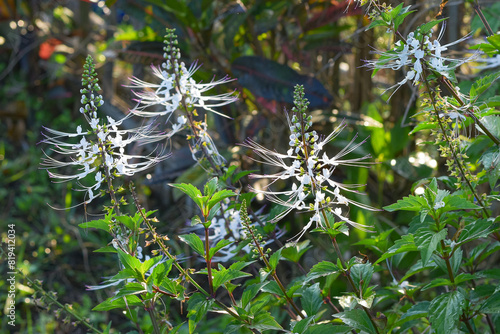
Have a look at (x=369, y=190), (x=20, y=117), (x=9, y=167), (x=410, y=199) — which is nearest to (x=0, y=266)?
(x=9, y=167)

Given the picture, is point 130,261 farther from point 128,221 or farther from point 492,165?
point 492,165

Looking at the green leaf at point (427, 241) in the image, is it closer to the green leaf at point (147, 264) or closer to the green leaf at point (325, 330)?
the green leaf at point (325, 330)

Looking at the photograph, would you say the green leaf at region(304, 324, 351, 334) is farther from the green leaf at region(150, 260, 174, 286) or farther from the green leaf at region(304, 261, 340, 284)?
the green leaf at region(150, 260, 174, 286)

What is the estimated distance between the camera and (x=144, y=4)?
247cm

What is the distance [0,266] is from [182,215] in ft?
3.34

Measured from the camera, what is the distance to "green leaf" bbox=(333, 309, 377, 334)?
0.96 metres

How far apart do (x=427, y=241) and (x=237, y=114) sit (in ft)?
5.89

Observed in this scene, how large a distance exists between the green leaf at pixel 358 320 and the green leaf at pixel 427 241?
0.20 m

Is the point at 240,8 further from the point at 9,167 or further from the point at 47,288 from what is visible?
the point at 9,167

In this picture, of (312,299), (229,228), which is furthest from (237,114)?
(312,299)

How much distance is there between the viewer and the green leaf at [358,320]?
964 mm

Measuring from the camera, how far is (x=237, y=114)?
260 centimetres

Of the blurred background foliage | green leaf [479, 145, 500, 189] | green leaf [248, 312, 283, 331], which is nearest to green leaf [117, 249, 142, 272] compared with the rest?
green leaf [248, 312, 283, 331]

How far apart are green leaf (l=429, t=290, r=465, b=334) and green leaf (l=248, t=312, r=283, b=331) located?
0.98 feet
